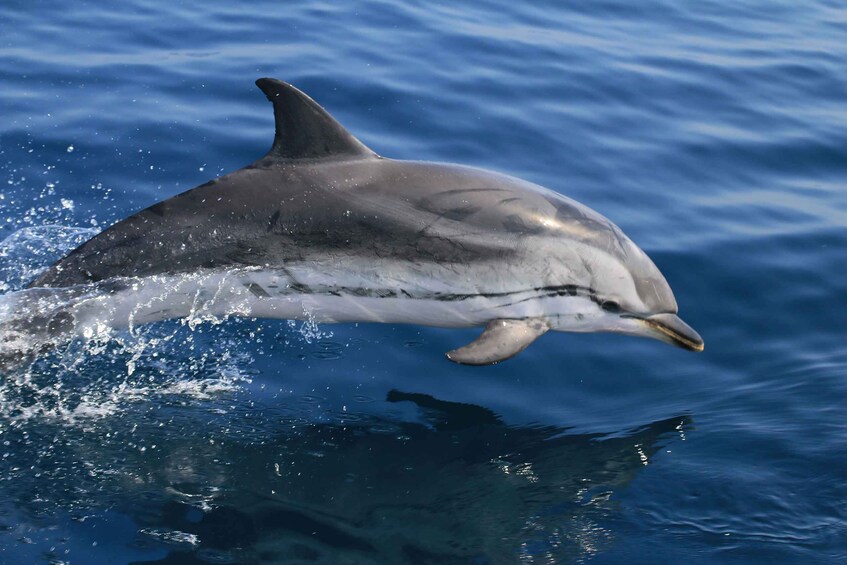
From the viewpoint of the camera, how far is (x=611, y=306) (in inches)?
268

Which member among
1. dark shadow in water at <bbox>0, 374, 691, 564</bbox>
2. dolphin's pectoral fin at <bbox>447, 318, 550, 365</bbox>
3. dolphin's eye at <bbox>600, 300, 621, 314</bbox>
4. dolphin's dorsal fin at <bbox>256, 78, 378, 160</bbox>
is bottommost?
dark shadow in water at <bbox>0, 374, 691, 564</bbox>

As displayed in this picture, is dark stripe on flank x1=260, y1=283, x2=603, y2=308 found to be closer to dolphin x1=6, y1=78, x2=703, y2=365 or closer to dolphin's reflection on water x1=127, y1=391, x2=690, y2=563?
dolphin x1=6, y1=78, x2=703, y2=365

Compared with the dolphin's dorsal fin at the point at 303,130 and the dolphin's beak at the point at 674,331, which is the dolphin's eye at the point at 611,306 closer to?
the dolphin's beak at the point at 674,331

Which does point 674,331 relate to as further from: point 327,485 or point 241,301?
point 241,301

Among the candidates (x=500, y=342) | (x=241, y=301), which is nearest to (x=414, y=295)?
(x=500, y=342)

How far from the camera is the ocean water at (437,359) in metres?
5.36

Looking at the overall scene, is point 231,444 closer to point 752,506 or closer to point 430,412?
point 430,412

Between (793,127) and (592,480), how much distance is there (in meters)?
6.67

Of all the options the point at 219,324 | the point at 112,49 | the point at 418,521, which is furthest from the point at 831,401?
the point at 112,49

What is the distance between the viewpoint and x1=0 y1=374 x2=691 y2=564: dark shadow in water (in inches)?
202

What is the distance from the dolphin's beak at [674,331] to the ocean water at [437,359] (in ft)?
1.00

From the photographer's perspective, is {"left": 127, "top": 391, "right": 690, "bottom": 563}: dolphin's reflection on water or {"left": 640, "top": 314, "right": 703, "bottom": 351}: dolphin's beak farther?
{"left": 640, "top": 314, "right": 703, "bottom": 351}: dolphin's beak

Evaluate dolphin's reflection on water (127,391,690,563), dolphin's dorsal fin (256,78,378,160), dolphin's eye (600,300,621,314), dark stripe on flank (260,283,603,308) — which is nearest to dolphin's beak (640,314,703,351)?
dolphin's eye (600,300,621,314)

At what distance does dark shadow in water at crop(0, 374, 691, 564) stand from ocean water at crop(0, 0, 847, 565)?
0.7 inches
